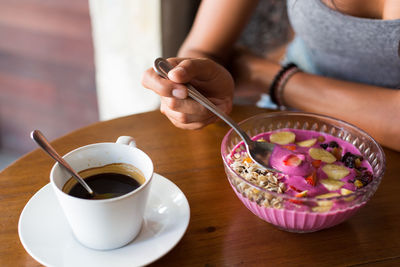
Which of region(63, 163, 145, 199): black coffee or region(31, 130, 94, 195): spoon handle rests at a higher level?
region(31, 130, 94, 195): spoon handle

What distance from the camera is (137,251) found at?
59cm

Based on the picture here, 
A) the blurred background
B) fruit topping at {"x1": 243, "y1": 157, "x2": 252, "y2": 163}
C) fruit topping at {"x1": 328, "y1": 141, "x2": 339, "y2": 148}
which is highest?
fruit topping at {"x1": 328, "y1": 141, "x2": 339, "y2": 148}

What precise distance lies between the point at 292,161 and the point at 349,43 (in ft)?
1.71

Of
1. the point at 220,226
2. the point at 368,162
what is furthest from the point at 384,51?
the point at 220,226

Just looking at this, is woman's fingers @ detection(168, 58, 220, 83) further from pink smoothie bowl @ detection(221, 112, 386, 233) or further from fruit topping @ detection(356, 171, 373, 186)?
fruit topping @ detection(356, 171, 373, 186)

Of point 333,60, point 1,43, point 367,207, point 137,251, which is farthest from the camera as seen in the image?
point 1,43

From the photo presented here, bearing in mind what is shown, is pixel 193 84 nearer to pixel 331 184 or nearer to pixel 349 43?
pixel 331 184

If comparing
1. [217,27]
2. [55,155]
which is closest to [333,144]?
[55,155]

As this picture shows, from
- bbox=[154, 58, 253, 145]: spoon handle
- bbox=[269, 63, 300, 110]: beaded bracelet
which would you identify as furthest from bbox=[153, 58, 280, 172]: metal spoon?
bbox=[269, 63, 300, 110]: beaded bracelet

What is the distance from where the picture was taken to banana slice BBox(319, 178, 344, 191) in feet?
2.15

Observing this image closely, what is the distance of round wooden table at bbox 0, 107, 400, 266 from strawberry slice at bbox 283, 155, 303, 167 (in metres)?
0.11

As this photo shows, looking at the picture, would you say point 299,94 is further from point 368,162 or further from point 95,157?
point 95,157

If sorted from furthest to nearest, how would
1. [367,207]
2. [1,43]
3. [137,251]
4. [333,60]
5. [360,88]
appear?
1. [1,43]
2. [333,60]
3. [360,88]
4. [367,207]
5. [137,251]

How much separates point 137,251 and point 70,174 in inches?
6.2
